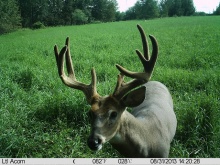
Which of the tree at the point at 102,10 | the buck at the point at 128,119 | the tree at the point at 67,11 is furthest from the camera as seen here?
the tree at the point at 102,10

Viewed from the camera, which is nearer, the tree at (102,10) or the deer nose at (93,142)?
the deer nose at (93,142)

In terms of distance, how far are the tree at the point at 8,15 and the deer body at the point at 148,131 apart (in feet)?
11.6

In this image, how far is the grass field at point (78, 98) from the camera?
3.14 m

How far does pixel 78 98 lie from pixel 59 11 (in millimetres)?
2685

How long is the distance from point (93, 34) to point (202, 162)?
7520 mm

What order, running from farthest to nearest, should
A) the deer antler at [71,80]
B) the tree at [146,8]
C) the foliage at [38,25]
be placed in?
1. the tree at [146,8]
2. the foliage at [38,25]
3. the deer antler at [71,80]

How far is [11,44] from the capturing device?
709 cm

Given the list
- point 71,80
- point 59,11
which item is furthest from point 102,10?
point 71,80

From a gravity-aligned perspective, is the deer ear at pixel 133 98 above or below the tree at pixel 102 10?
below

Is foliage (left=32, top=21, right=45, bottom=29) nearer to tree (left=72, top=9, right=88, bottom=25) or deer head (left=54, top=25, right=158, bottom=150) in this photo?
tree (left=72, top=9, right=88, bottom=25)

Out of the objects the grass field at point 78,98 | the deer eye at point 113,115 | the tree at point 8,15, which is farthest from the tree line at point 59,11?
the deer eye at point 113,115

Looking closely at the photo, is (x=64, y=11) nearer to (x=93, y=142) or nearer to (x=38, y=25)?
(x=38, y=25)

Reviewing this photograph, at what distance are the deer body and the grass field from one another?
34 centimetres

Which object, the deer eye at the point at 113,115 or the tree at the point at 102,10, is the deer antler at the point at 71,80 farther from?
the tree at the point at 102,10
